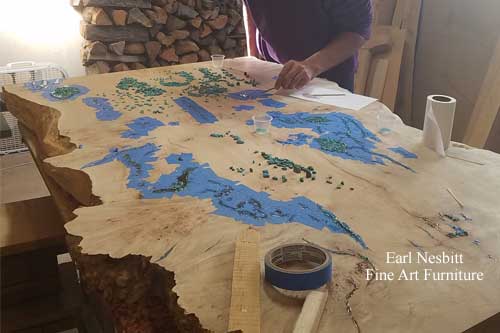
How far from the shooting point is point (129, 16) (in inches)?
125

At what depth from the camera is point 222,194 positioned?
1.13m

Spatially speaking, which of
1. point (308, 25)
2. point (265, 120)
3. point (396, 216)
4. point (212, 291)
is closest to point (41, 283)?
point (265, 120)

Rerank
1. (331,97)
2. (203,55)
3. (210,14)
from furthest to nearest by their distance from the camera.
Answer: (203,55)
(210,14)
(331,97)

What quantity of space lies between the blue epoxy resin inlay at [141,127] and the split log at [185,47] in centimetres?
193

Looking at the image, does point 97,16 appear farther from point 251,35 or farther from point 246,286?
point 246,286

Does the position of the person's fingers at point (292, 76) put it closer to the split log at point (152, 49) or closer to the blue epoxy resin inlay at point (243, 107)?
the blue epoxy resin inlay at point (243, 107)

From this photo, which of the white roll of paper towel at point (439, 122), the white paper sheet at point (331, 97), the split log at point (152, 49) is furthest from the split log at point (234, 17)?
the white roll of paper towel at point (439, 122)

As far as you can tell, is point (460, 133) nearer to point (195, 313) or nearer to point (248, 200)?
point (248, 200)

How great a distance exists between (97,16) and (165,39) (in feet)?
1.54

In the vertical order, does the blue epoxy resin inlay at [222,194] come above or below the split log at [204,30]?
below

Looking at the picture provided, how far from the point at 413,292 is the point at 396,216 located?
0.25 m

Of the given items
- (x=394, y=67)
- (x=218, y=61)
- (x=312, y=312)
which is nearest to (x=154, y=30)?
(x=218, y=61)

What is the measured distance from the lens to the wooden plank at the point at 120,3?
310 centimetres

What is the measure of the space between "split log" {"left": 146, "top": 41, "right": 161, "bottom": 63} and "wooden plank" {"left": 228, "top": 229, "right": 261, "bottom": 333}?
2610 mm
